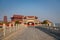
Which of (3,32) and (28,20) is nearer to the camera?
(3,32)

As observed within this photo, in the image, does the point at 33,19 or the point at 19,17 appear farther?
the point at 19,17

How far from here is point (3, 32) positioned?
22.2 meters

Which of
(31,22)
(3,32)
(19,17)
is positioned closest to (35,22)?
(31,22)

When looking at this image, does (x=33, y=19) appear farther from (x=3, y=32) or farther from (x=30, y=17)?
(x=3, y=32)

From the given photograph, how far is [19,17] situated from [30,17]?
15056 mm

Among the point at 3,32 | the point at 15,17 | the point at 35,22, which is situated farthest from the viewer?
the point at 15,17

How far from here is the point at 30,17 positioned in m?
147

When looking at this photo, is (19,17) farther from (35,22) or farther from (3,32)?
(3,32)

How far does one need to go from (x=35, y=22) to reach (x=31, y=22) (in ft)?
11.1

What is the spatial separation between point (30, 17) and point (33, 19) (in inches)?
247

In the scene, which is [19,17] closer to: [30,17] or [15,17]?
[15,17]

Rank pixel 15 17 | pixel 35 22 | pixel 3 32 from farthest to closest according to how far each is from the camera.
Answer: pixel 15 17 → pixel 35 22 → pixel 3 32

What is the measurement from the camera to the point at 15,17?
157 meters

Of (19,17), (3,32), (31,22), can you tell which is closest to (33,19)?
(31,22)
